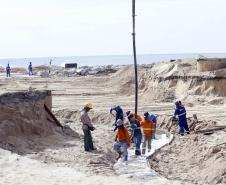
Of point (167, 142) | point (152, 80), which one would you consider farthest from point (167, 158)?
point (152, 80)

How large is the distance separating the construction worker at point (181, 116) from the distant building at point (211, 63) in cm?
985

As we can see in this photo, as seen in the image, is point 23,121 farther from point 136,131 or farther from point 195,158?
point 195,158

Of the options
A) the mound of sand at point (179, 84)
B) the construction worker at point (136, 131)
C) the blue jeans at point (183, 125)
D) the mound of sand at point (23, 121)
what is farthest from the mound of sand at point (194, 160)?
the mound of sand at point (179, 84)

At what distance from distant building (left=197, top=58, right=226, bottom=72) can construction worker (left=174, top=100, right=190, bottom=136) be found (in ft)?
32.3

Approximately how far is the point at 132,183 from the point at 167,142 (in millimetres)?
6680

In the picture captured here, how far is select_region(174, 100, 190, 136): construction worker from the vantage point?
18469 mm

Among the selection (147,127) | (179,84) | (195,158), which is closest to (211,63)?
(179,84)

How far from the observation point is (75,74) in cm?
5034

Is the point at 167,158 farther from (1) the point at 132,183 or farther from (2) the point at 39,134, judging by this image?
(1) the point at 132,183

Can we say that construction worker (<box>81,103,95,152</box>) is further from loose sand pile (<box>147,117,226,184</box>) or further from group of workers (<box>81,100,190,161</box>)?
loose sand pile (<box>147,117,226,184</box>)

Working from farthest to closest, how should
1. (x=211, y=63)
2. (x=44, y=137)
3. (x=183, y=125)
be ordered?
(x=211, y=63) < (x=183, y=125) < (x=44, y=137)

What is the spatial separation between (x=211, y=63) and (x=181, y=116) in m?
10.3

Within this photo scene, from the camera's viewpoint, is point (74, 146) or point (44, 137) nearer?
point (74, 146)

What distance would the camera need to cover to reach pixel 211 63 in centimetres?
2819
